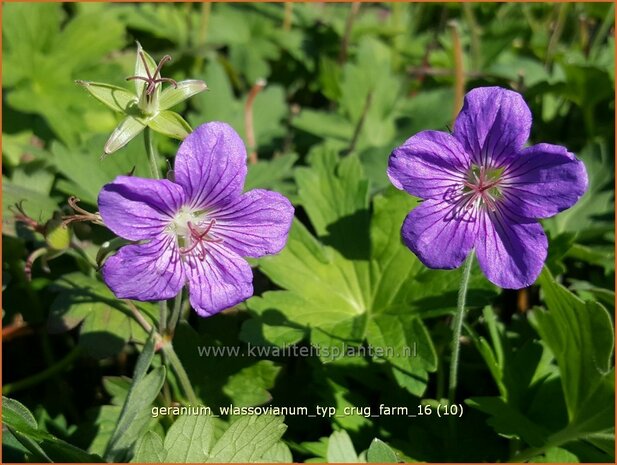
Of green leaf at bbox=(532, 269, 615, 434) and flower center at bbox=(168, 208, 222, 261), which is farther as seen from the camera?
green leaf at bbox=(532, 269, 615, 434)

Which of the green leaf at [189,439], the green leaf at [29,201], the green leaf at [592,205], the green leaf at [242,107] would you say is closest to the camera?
the green leaf at [189,439]

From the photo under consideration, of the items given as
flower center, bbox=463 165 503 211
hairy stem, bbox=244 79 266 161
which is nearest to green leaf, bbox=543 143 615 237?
flower center, bbox=463 165 503 211

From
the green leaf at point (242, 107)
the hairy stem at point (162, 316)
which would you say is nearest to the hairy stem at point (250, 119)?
the green leaf at point (242, 107)

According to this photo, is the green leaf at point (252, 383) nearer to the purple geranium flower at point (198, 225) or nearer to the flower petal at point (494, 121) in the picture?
the purple geranium flower at point (198, 225)

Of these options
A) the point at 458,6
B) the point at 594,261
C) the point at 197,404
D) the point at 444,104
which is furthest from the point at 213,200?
the point at 458,6

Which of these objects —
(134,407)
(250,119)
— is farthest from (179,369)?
(250,119)

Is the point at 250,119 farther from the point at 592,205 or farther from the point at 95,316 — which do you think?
the point at 592,205

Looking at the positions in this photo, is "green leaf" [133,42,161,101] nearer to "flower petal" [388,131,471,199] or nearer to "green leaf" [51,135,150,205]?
"flower petal" [388,131,471,199]
